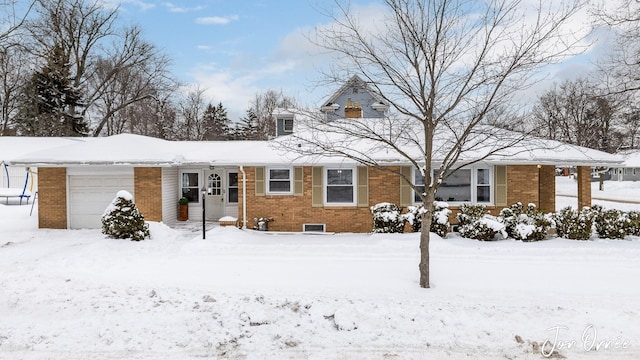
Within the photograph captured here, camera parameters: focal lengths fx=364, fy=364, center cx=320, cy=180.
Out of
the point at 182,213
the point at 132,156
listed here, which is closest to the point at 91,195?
the point at 132,156

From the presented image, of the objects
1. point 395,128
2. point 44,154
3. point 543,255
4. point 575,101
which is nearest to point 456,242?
point 543,255

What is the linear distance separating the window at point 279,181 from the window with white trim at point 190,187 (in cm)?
441

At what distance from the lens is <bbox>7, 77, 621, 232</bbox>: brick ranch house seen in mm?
12531

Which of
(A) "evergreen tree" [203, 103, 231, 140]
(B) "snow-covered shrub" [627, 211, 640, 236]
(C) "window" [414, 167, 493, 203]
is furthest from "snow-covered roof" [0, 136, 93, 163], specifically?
(B) "snow-covered shrub" [627, 211, 640, 236]

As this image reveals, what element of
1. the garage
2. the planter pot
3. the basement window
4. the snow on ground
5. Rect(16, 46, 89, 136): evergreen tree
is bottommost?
the snow on ground

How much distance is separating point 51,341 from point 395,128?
8.72m

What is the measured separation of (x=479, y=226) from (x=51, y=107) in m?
35.2

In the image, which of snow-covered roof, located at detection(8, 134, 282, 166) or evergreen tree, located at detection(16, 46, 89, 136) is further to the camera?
evergreen tree, located at detection(16, 46, 89, 136)

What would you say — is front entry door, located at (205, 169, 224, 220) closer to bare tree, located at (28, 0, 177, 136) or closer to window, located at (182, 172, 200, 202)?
window, located at (182, 172, 200, 202)

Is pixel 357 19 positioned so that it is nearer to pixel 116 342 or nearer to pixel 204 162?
pixel 116 342

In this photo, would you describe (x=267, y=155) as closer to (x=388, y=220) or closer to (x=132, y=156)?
(x=388, y=220)

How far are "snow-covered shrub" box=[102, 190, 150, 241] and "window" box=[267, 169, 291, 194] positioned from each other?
4.33m

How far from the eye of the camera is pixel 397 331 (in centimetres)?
525

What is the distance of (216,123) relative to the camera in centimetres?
4856
